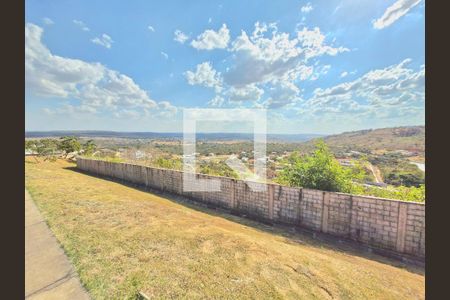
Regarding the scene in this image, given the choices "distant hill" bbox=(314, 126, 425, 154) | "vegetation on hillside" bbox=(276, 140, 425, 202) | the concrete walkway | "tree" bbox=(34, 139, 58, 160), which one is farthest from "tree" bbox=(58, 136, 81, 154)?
"distant hill" bbox=(314, 126, 425, 154)

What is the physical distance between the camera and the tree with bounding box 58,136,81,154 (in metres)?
24.6

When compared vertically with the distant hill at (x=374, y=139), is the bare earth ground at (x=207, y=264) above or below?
below

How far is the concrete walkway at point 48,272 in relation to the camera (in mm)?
2578

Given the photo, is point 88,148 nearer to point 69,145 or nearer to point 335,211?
point 69,145

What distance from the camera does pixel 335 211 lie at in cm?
498

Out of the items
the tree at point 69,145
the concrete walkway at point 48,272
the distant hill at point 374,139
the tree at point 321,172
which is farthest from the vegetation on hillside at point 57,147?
Answer: the distant hill at point 374,139

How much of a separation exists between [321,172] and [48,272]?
5.93 meters

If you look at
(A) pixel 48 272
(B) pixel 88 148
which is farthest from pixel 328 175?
(B) pixel 88 148

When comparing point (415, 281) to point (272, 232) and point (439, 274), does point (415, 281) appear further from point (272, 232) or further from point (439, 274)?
point (439, 274)

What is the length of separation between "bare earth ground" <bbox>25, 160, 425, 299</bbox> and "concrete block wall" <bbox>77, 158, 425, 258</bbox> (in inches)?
16.3

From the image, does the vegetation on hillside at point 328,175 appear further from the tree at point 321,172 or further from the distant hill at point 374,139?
the distant hill at point 374,139

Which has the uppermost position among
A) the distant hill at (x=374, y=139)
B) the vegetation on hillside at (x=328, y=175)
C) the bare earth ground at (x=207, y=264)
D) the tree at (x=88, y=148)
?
the distant hill at (x=374, y=139)

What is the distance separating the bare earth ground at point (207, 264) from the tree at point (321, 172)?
1.48 m

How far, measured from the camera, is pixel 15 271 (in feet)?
3.01
